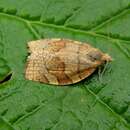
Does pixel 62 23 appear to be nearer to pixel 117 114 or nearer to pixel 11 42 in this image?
pixel 11 42

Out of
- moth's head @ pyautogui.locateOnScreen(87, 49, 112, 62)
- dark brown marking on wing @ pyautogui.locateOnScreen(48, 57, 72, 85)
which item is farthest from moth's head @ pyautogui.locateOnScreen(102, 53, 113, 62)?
dark brown marking on wing @ pyautogui.locateOnScreen(48, 57, 72, 85)

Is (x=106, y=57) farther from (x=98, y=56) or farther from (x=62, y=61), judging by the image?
(x=62, y=61)

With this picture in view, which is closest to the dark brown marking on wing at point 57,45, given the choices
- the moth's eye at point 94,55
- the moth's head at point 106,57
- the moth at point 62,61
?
the moth at point 62,61

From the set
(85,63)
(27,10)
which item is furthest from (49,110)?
(27,10)

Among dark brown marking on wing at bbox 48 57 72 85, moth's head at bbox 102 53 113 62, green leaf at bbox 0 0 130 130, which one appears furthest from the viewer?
dark brown marking on wing at bbox 48 57 72 85

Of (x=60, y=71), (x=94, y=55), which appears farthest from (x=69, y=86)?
(x=94, y=55)

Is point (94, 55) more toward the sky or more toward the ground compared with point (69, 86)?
more toward the sky

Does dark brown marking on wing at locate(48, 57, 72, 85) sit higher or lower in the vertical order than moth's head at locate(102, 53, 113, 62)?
lower

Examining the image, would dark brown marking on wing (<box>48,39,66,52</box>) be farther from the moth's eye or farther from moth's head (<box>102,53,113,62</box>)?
moth's head (<box>102,53,113,62</box>)

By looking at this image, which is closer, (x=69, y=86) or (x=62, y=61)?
(x=69, y=86)
